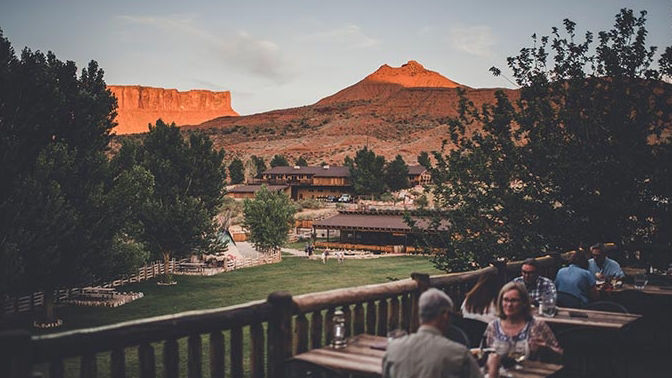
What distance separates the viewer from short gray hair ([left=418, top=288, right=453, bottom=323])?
375 cm

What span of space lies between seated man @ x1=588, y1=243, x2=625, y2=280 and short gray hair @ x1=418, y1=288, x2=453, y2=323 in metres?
7.16

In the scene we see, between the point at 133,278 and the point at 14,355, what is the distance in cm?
4226

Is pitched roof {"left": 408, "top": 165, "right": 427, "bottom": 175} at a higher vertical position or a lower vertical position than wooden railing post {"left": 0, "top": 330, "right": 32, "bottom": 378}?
higher

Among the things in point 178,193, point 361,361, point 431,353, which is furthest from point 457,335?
point 178,193

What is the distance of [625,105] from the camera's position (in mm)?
15188

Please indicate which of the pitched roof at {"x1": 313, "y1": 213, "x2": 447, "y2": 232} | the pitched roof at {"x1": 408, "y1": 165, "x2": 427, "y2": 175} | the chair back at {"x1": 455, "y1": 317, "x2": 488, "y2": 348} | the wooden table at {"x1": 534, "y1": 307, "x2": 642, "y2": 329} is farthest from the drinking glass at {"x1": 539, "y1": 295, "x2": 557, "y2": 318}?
the pitched roof at {"x1": 408, "y1": 165, "x2": 427, "y2": 175}

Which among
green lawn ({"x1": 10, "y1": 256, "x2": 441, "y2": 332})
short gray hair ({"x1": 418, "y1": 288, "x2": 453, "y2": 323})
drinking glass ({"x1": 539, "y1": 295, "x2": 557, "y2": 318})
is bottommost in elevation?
green lawn ({"x1": 10, "y1": 256, "x2": 441, "y2": 332})

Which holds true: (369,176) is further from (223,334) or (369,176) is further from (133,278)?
(223,334)

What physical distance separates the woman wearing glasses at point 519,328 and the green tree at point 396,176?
98.6m

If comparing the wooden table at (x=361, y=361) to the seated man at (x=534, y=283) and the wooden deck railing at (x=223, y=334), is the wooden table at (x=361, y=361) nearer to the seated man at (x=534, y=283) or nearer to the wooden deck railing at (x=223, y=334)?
the wooden deck railing at (x=223, y=334)

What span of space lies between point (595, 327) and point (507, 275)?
6.90ft

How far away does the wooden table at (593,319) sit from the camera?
255 inches

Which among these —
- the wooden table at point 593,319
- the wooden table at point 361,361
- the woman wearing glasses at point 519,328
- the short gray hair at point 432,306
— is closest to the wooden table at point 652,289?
the wooden table at point 593,319

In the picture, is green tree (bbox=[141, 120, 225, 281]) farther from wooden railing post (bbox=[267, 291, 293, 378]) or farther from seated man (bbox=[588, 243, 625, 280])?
wooden railing post (bbox=[267, 291, 293, 378])
